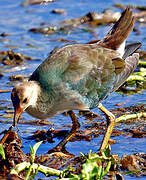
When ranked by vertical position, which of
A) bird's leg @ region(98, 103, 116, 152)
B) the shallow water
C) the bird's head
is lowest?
the shallow water

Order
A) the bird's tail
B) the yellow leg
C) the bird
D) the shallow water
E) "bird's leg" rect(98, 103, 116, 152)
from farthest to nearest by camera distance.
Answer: the bird's tail, the shallow water, the yellow leg, "bird's leg" rect(98, 103, 116, 152), the bird

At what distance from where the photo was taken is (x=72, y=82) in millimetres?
5809

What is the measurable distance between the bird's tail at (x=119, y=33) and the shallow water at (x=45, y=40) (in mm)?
711

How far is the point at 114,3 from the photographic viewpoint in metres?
13.0

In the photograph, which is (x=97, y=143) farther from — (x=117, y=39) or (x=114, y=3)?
(x=114, y=3)

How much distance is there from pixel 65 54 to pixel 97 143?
3.93 feet

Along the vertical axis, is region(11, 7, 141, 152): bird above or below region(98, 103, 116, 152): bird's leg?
above

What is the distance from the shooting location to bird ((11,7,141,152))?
5.71 metres

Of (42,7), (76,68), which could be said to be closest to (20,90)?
(76,68)

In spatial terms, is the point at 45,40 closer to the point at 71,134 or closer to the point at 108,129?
the point at 71,134

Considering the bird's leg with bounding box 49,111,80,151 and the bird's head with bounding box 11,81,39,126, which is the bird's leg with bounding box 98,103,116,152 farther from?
the bird's head with bounding box 11,81,39,126

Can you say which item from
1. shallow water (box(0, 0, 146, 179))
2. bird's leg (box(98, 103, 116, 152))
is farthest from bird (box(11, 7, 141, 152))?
shallow water (box(0, 0, 146, 179))

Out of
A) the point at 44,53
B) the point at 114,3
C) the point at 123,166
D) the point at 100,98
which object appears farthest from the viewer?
the point at 114,3

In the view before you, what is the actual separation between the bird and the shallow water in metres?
0.25
